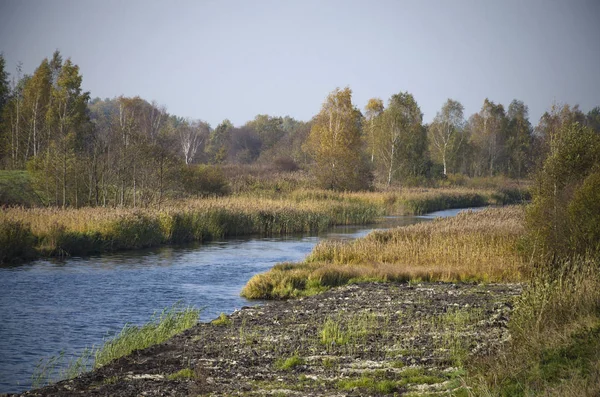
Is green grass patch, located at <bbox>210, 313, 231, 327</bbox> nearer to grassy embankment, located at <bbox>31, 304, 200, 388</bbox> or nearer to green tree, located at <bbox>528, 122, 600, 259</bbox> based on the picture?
grassy embankment, located at <bbox>31, 304, 200, 388</bbox>

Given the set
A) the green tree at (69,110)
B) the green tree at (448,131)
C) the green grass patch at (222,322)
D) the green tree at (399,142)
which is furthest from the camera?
the green tree at (448,131)

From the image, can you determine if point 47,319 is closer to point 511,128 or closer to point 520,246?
point 520,246

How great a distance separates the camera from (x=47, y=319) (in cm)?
1777

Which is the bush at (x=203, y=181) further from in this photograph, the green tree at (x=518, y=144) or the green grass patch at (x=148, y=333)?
the green tree at (x=518, y=144)

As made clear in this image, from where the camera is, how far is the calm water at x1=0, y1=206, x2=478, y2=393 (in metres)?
15.6

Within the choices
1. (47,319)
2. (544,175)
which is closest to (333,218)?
(544,175)

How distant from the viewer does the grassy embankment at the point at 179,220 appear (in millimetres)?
29578

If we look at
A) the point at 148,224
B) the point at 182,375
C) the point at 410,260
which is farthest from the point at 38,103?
the point at 182,375

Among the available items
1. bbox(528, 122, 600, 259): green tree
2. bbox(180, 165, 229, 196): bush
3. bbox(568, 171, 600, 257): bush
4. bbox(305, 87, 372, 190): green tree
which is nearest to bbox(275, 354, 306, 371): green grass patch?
bbox(528, 122, 600, 259): green tree

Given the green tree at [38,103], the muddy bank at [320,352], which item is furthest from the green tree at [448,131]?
the muddy bank at [320,352]

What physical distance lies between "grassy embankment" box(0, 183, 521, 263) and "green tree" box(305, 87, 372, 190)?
16.4 feet

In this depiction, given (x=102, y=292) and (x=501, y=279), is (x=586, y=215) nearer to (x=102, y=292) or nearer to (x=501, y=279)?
(x=501, y=279)

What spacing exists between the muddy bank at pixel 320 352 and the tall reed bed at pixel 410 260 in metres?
3.60

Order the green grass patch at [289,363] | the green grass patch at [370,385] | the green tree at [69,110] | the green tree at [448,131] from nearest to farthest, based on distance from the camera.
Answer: the green grass patch at [370,385]
the green grass patch at [289,363]
the green tree at [69,110]
the green tree at [448,131]
